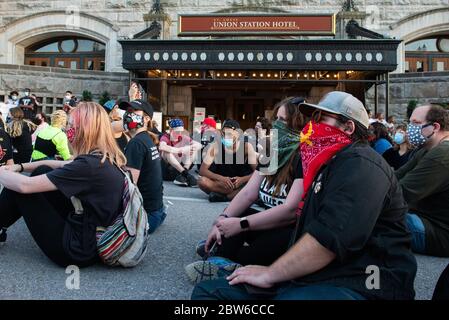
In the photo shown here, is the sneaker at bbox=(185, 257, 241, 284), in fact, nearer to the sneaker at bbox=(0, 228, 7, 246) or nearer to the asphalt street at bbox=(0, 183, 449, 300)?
the asphalt street at bbox=(0, 183, 449, 300)

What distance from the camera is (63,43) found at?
2216cm

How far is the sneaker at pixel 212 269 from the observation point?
2.78m

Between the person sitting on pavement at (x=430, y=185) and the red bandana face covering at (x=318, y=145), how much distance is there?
183cm

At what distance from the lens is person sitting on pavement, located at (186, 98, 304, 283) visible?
114 inches

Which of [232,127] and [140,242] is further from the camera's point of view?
[232,127]

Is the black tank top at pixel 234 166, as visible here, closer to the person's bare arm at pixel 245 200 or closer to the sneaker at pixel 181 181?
the sneaker at pixel 181 181

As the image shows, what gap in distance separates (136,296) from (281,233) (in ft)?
3.75

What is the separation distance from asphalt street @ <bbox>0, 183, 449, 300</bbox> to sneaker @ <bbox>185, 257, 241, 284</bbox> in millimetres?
136

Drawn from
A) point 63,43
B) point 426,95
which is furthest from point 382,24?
point 63,43

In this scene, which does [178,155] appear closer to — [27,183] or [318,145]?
[27,183]

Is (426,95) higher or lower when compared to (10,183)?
higher
